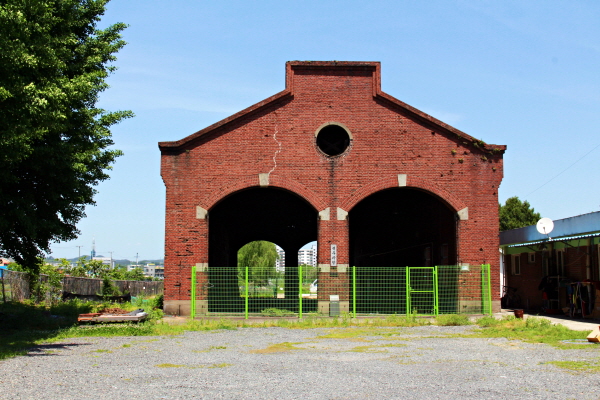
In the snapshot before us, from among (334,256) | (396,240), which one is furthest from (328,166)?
(396,240)

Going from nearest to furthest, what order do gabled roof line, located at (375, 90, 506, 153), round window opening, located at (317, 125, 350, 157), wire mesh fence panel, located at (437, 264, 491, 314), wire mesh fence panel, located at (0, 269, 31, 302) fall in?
wire mesh fence panel, located at (437, 264, 491, 314) → gabled roof line, located at (375, 90, 506, 153) → round window opening, located at (317, 125, 350, 157) → wire mesh fence panel, located at (0, 269, 31, 302)

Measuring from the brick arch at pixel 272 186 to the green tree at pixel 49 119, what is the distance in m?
3.78

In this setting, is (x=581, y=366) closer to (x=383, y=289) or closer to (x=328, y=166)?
(x=383, y=289)

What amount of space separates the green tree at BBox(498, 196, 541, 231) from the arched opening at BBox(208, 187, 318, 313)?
85.0ft

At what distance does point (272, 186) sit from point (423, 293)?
22.3ft

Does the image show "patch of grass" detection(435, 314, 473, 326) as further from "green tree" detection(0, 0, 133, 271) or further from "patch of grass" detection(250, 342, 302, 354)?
"green tree" detection(0, 0, 133, 271)

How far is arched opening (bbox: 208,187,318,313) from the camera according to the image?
23.2 metres

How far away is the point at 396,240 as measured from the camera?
34031 mm

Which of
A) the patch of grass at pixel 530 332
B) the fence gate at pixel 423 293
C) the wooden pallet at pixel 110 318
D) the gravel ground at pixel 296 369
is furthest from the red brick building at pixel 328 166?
the gravel ground at pixel 296 369

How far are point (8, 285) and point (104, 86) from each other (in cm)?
1402

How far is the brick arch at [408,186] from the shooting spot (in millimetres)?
23453

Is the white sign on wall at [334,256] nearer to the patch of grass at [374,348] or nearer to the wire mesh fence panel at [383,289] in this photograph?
the wire mesh fence panel at [383,289]

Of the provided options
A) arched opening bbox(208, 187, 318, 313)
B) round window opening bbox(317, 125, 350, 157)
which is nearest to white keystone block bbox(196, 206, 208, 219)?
arched opening bbox(208, 187, 318, 313)

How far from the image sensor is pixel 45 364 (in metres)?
11.8
